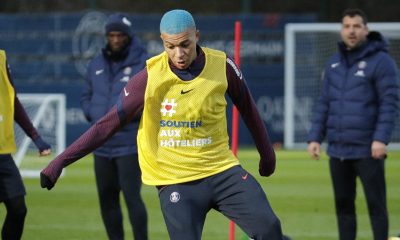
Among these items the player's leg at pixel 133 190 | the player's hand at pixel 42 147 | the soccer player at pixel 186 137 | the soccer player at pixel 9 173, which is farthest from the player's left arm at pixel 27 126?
the soccer player at pixel 186 137

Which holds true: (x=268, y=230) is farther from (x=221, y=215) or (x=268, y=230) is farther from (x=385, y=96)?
(x=221, y=215)

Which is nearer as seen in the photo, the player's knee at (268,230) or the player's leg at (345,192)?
the player's knee at (268,230)

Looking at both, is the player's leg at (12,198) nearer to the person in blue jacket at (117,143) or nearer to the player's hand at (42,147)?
the player's hand at (42,147)

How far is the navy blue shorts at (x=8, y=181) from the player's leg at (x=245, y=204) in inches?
91.4

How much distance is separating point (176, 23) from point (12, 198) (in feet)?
8.77

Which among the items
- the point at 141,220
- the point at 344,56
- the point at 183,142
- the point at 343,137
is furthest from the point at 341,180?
the point at 183,142

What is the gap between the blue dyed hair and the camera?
7.16 meters

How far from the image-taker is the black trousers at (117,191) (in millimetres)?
10117

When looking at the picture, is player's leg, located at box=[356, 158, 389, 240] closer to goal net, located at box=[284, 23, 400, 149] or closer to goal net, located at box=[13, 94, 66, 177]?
goal net, located at box=[13, 94, 66, 177]

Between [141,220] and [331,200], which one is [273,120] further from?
A: [141,220]

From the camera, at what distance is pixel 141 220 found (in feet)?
33.6

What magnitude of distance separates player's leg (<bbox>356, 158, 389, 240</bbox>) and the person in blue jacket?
199 centimetres

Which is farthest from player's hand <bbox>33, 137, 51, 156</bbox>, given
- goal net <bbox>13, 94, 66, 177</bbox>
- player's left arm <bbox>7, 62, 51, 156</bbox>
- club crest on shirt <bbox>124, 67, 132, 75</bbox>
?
goal net <bbox>13, 94, 66, 177</bbox>

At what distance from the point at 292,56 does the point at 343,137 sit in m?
10.9
